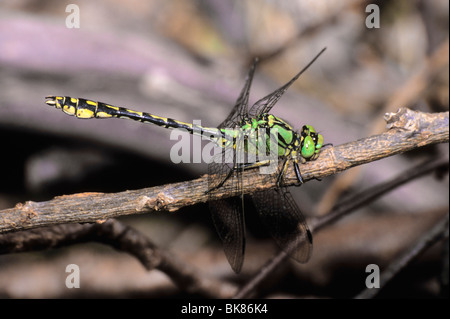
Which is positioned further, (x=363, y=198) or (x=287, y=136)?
(x=363, y=198)

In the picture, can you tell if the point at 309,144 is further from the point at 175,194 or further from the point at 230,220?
the point at 175,194

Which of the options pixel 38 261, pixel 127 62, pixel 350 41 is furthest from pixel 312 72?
pixel 38 261

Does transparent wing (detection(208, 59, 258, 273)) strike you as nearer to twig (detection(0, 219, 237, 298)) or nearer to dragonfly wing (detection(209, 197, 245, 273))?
dragonfly wing (detection(209, 197, 245, 273))

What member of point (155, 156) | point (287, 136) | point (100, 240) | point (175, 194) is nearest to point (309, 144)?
point (287, 136)

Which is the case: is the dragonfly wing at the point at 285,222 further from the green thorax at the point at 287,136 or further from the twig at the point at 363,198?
the green thorax at the point at 287,136

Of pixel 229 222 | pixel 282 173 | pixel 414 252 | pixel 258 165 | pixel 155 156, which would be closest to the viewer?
pixel 282 173
